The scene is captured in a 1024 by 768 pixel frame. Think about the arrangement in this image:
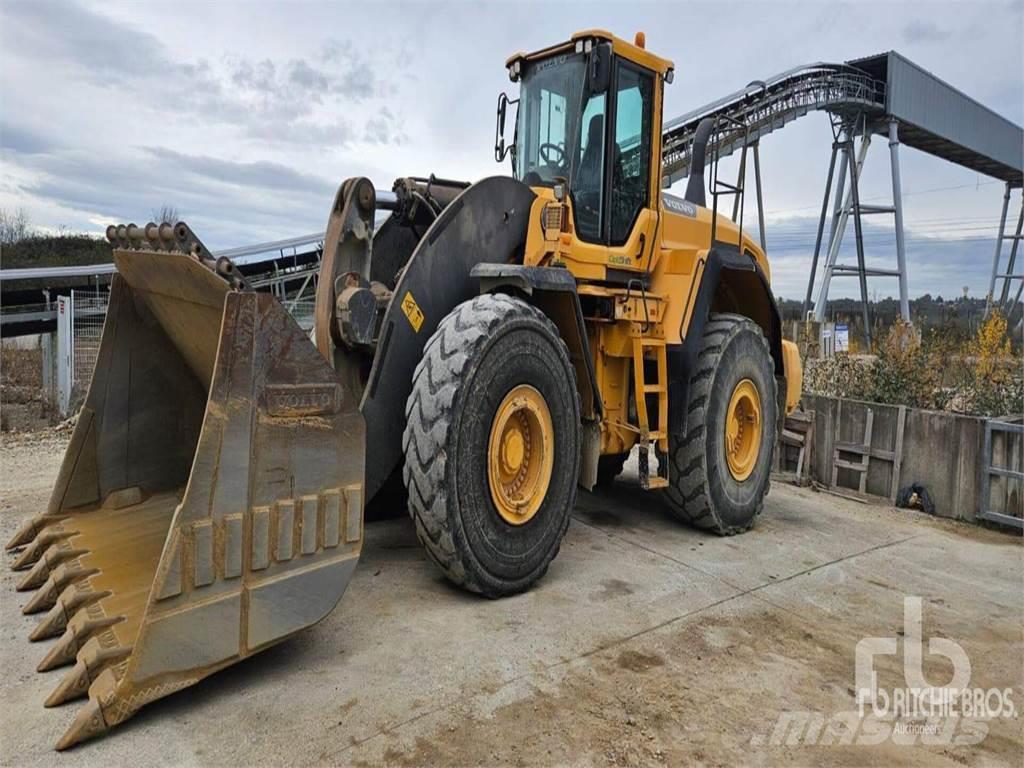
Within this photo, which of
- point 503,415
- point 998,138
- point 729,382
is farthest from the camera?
point 998,138

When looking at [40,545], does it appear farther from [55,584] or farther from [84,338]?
[84,338]

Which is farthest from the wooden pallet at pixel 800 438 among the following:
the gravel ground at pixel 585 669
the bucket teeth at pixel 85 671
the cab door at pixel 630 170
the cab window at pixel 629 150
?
the bucket teeth at pixel 85 671

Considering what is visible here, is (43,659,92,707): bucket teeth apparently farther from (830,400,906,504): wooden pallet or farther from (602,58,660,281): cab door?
(830,400,906,504): wooden pallet

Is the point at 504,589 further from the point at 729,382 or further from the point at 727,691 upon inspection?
the point at 729,382

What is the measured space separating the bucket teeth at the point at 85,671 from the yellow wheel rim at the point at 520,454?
1.75m

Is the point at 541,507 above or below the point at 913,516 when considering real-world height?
above

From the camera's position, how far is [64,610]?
306cm

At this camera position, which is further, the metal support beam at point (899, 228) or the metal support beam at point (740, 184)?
the metal support beam at point (899, 228)

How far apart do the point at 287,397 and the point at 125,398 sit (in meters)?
1.81

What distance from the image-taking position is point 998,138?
25062 mm

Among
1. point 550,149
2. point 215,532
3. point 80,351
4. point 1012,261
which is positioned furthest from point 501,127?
point 1012,261

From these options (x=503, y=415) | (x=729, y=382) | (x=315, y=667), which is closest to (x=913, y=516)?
(x=729, y=382)

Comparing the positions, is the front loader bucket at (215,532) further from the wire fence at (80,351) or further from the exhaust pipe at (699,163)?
the wire fence at (80,351)

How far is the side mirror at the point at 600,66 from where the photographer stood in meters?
4.48
